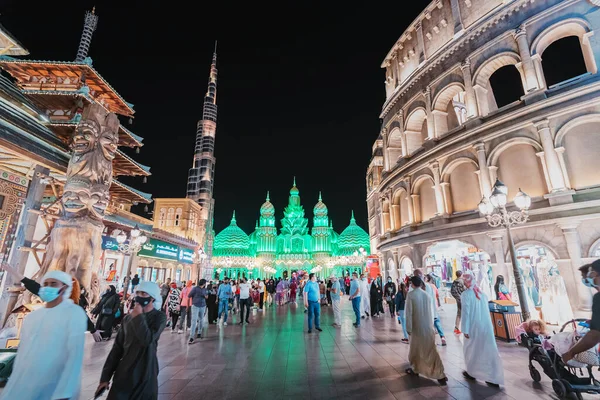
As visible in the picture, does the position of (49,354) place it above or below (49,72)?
below

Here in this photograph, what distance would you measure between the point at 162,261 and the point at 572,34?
104ft

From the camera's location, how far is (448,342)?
A: 25.5 feet

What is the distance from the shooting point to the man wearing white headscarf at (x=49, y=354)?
2504 millimetres

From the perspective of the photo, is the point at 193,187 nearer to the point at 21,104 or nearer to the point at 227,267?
the point at 227,267

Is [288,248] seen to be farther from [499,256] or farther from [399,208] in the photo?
[499,256]

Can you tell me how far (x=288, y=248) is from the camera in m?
71.3

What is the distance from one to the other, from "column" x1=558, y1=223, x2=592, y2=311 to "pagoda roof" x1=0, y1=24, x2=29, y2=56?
21.7 meters

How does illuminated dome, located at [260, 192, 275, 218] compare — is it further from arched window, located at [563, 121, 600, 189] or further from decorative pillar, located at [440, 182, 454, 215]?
arched window, located at [563, 121, 600, 189]

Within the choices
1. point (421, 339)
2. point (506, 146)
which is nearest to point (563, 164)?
point (506, 146)

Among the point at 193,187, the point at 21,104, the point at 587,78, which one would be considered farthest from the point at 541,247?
the point at 193,187

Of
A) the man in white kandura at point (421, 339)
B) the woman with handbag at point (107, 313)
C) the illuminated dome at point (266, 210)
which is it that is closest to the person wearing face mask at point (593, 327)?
the man in white kandura at point (421, 339)

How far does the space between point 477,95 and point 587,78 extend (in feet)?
13.5

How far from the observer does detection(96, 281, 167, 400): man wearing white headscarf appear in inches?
107

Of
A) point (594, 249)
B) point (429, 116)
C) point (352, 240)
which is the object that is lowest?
point (594, 249)
